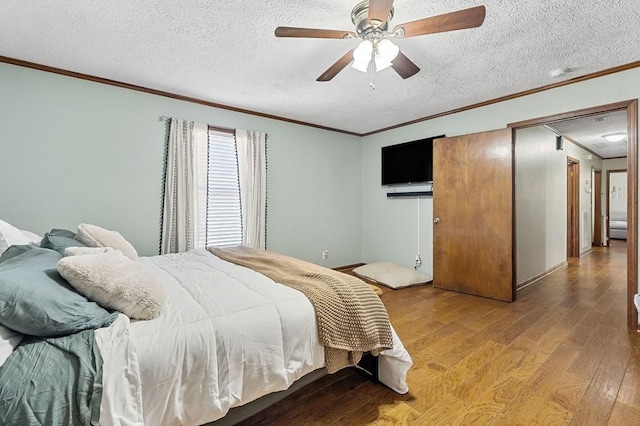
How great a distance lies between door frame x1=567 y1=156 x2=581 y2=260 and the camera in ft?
19.9

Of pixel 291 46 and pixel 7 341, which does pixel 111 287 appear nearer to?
pixel 7 341

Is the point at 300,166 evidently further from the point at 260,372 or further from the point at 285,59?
the point at 260,372

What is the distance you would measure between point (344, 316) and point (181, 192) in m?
2.60

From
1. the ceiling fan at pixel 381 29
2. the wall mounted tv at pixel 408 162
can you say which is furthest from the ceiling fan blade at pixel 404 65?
the wall mounted tv at pixel 408 162

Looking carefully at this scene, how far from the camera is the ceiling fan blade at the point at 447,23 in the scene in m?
1.52

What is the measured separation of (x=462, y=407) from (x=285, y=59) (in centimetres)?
285

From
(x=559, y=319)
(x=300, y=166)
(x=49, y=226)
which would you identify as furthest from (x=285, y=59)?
(x=559, y=319)

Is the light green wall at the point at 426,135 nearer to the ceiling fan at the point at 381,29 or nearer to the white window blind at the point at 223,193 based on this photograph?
the ceiling fan at the point at 381,29

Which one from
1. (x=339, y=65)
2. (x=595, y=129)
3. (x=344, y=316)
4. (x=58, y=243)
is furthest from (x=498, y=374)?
(x=595, y=129)

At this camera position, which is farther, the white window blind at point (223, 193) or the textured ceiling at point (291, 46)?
the white window blind at point (223, 193)

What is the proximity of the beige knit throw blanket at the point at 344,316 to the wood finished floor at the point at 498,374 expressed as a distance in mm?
324

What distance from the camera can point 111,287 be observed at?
127 cm

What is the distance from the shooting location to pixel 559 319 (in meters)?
2.91

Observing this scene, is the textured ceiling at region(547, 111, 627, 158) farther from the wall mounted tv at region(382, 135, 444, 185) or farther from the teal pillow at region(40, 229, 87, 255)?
the teal pillow at region(40, 229, 87, 255)
